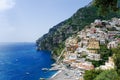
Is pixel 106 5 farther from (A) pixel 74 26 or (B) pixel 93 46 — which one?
(A) pixel 74 26

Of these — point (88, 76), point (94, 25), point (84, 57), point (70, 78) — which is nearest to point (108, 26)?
point (94, 25)

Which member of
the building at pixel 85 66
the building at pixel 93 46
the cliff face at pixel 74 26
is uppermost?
the cliff face at pixel 74 26

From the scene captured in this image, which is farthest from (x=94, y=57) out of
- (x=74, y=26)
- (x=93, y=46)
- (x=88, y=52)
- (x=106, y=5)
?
(x=74, y=26)

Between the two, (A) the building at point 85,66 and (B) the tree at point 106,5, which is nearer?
(B) the tree at point 106,5

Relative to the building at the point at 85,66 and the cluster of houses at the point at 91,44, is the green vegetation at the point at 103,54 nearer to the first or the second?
the cluster of houses at the point at 91,44

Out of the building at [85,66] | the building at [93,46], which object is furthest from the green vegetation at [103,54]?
the building at [85,66]

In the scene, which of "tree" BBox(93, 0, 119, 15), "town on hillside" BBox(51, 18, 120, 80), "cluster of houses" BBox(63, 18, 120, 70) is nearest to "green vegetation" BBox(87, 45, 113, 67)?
"town on hillside" BBox(51, 18, 120, 80)

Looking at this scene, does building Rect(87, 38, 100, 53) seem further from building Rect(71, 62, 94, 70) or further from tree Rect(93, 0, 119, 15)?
tree Rect(93, 0, 119, 15)

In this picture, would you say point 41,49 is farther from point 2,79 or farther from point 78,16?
point 2,79
